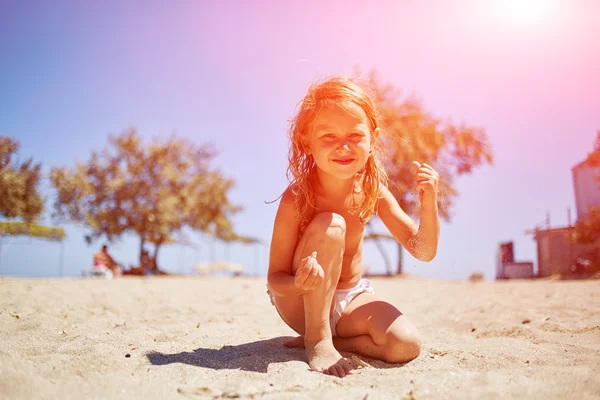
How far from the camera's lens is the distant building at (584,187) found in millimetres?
11406

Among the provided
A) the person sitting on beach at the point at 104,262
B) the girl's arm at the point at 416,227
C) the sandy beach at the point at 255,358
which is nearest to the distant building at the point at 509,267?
the sandy beach at the point at 255,358

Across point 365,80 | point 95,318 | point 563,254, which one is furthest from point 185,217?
point 365,80

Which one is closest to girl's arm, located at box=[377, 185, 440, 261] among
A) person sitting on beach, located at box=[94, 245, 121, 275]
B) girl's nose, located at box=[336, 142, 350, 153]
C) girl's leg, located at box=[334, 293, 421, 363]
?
girl's leg, located at box=[334, 293, 421, 363]

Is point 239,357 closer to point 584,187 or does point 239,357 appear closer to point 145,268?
point 584,187

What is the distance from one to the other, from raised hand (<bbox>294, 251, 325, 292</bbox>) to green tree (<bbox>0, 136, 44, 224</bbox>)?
61.3 feet

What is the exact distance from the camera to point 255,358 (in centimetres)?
245

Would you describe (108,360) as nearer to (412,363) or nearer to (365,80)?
(412,363)

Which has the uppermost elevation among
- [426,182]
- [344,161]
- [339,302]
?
[344,161]

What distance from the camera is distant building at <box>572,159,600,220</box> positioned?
Answer: 11.4 metres

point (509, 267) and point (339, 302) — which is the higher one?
point (339, 302)

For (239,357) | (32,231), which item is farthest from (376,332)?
(32,231)

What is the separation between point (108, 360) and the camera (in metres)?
2.24

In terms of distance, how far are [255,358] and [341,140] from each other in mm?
1270

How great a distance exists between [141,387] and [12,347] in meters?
1.27
